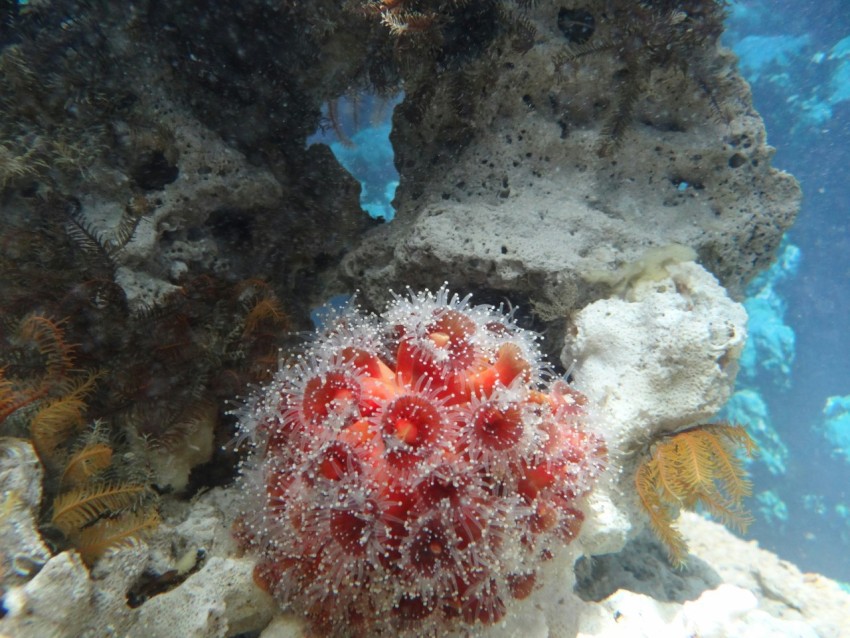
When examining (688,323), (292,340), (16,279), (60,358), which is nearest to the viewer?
(60,358)

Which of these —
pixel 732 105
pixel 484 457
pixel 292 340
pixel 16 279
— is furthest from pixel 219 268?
pixel 732 105

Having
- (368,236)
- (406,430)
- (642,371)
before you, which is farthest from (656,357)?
(368,236)

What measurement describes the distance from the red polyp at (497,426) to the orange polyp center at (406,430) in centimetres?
32

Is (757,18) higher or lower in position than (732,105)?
higher

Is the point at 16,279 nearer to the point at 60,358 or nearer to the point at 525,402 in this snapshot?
the point at 60,358

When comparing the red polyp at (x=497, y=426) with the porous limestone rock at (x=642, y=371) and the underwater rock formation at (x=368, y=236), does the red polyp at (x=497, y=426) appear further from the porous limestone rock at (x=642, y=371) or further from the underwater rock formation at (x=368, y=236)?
the porous limestone rock at (x=642, y=371)

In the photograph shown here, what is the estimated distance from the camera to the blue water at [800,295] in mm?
15117

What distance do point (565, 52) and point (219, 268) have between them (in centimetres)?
333

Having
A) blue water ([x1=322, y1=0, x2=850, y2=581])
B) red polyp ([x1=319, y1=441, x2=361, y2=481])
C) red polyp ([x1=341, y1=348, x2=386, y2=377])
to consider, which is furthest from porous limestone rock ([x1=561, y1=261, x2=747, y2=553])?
blue water ([x1=322, y1=0, x2=850, y2=581])

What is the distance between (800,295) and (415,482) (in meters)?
20.9

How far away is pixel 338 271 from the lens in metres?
4.51

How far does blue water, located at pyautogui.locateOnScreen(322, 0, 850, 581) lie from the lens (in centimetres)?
1512

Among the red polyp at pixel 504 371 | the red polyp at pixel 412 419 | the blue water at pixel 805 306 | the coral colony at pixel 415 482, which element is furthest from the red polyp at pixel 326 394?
the blue water at pixel 805 306

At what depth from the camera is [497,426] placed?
267cm
